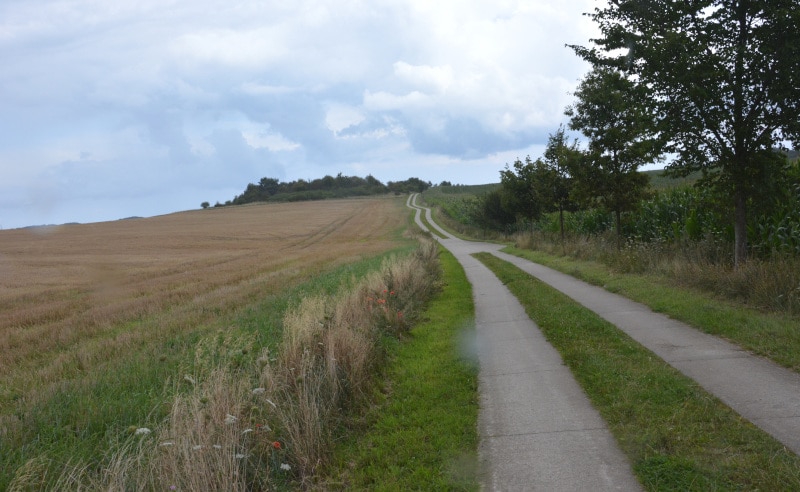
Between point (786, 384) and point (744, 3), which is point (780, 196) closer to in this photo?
point (744, 3)

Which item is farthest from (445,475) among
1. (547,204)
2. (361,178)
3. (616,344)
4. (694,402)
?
(361,178)

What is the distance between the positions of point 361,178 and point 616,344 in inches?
7517

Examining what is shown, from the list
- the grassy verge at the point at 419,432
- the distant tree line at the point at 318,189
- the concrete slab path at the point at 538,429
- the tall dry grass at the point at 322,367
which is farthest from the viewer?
the distant tree line at the point at 318,189

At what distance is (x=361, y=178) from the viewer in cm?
19725

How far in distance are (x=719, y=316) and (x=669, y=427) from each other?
16.8ft

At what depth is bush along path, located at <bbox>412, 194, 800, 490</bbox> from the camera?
4422mm

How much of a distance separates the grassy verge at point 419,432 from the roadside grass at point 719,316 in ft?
12.4

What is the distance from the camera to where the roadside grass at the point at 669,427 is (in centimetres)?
432

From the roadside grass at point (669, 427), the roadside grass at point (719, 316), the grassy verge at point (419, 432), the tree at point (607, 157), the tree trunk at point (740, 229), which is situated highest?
the tree at point (607, 157)

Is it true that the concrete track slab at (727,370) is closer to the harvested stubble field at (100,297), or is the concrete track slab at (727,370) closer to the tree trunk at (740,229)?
the tree trunk at (740,229)

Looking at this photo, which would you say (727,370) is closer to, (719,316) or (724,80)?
(719,316)

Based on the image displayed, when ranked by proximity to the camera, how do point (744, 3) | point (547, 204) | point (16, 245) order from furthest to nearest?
point (16, 245) < point (547, 204) < point (744, 3)

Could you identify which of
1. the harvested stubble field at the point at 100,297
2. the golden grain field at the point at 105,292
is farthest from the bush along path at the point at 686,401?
the golden grain field at the point at 105,292

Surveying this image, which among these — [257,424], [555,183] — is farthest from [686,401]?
[555,183]
